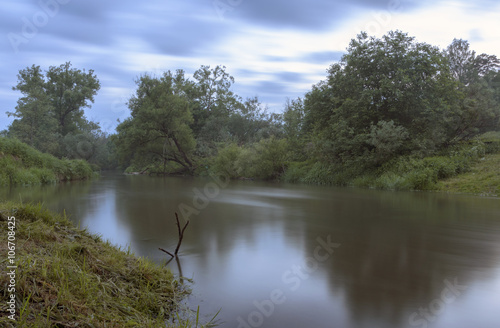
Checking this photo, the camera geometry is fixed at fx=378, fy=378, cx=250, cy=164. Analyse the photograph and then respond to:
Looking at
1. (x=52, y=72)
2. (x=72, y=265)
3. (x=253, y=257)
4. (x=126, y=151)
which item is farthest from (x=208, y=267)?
(x=52, y=72)

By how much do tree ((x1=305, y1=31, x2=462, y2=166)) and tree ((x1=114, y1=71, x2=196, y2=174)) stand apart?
1902 cm

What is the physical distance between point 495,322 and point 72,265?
4041mm

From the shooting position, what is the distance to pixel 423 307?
12.9 feet

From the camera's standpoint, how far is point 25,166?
21.0 metres

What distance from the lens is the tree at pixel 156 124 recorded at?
125 ft

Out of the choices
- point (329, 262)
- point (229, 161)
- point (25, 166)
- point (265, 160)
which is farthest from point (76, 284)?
point (229, 161)

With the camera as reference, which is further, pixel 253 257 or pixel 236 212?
pixel 236 212

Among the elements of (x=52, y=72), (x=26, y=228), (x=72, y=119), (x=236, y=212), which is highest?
(x=52, y=72)

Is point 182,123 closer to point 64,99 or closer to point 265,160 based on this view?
point 265,160

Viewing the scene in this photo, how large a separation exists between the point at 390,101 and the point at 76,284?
74.1ft

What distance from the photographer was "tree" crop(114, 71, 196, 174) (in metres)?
38.1

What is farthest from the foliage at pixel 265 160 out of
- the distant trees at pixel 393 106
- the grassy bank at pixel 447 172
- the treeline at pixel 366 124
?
the grassy bank at pixel 447 172

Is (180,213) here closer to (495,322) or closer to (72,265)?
(72,265)

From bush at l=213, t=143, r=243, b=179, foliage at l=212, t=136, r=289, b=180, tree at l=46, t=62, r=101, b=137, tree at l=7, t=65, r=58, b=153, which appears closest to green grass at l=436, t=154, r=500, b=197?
foliage at l=212, t=136, r=289, b=180
